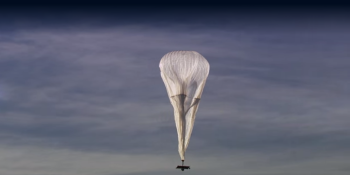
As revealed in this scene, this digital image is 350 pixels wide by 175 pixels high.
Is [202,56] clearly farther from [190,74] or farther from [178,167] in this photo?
[178,167]

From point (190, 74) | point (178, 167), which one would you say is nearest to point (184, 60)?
point (190, 74)

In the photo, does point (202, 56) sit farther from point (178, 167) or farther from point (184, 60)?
point (178, 167)

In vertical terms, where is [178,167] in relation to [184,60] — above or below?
below

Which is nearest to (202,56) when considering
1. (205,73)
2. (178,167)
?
(205,73)

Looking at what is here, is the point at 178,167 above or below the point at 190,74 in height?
below

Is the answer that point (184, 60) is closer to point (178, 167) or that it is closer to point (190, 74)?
point (190, 74)
